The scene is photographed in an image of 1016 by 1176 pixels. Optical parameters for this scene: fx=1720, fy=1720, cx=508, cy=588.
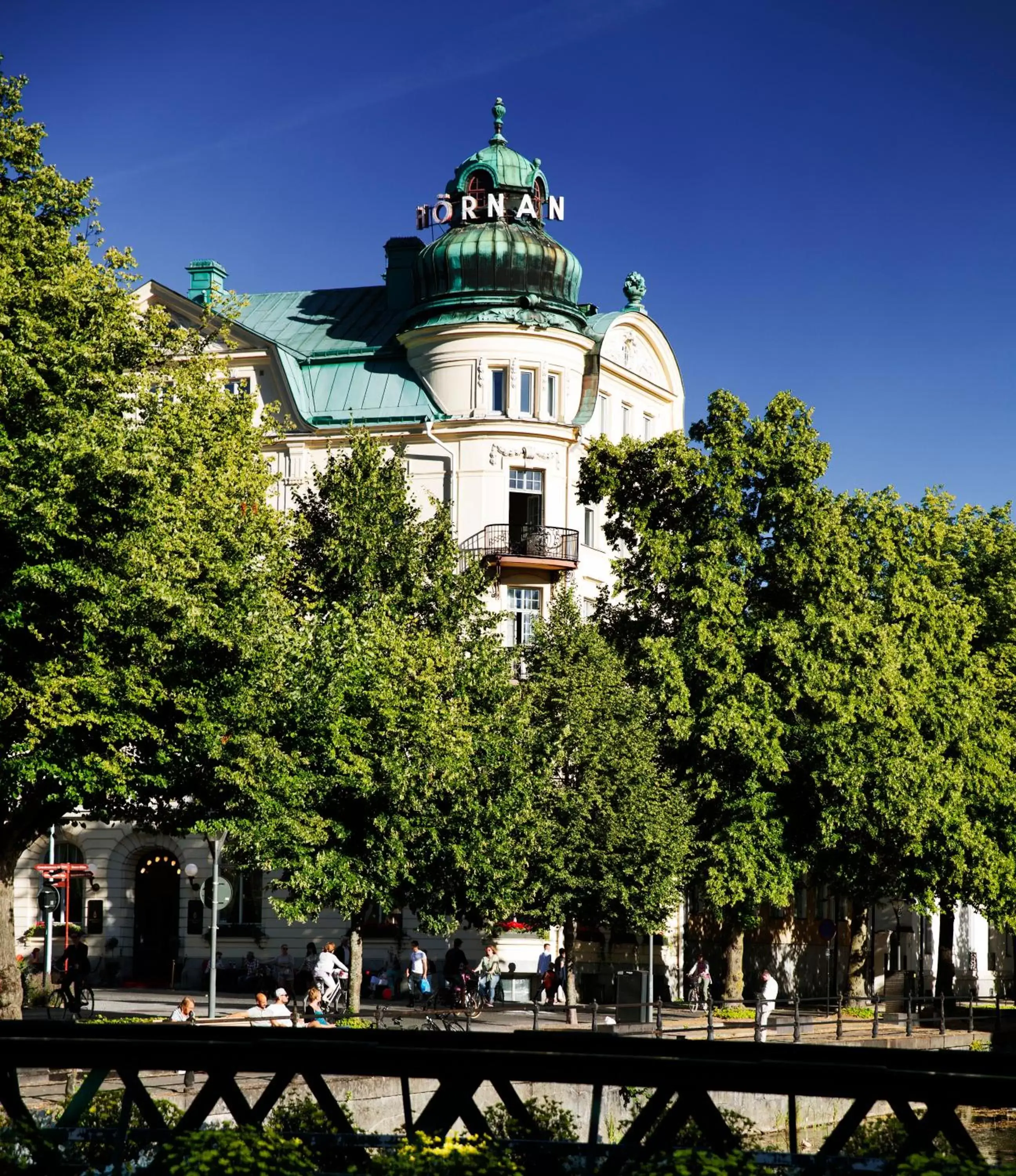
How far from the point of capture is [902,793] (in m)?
39.5

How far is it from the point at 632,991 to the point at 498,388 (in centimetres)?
1940

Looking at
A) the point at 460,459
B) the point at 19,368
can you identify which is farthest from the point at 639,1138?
the point at 460,459

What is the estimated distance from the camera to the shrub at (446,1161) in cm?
794

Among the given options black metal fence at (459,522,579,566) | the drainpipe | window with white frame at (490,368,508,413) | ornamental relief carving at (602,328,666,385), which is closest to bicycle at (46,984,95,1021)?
black metal fence at (459,522,579,566)

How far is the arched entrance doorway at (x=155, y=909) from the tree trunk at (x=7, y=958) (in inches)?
817

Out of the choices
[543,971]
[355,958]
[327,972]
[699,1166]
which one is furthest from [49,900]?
[699,1166]

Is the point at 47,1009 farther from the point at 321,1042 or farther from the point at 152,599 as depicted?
the point at 321,1042

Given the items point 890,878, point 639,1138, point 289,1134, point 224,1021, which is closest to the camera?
point 639,1138

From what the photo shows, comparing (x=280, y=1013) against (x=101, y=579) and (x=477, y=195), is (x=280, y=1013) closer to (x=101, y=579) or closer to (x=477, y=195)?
(x=101, y=579)

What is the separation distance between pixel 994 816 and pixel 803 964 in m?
9.88

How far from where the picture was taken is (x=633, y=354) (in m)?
53.9

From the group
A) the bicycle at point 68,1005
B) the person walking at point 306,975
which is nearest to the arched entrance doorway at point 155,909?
the person walking at point 306,975

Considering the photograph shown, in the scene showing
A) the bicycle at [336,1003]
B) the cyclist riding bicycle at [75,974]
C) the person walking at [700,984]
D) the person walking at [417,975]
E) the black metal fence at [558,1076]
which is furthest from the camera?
the person walking at [417,975]

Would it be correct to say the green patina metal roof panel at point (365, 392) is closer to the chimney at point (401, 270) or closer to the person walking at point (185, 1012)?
the chimney at point (401, 270)
